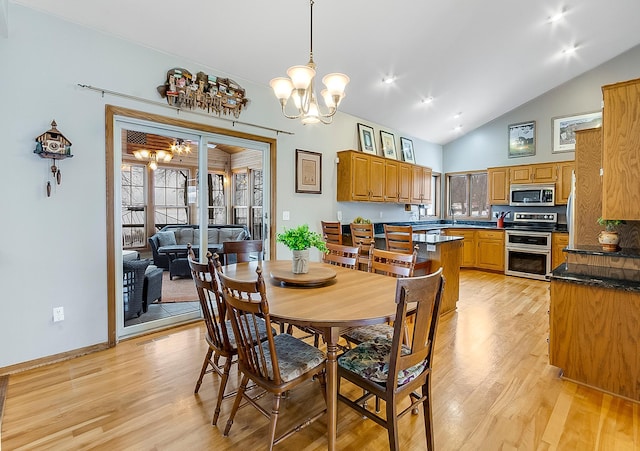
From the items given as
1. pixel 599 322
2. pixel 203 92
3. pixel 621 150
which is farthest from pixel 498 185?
pixel 203 92

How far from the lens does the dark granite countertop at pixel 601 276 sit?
84.2 inches

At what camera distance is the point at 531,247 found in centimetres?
574

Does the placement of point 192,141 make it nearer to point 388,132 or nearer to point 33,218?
point 33,218

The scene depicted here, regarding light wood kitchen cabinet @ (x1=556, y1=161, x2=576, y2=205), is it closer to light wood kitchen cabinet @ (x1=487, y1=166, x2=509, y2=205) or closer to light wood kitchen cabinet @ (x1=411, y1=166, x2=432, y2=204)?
light wood kitchen cabinet @ (x1=487, y1=166, x2=509, y2=205)

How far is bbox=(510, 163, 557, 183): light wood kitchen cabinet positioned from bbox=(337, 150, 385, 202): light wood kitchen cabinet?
305 cm

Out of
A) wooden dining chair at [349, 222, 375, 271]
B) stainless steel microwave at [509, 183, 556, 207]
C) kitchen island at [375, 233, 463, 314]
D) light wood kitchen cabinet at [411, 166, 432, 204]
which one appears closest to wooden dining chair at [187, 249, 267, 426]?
kitchen island at [375, 233, 463, 314]

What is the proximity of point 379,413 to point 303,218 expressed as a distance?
298 cm

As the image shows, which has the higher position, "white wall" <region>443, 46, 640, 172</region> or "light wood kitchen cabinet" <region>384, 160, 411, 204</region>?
"white wall" <region>443, 46, 640, 172</region>

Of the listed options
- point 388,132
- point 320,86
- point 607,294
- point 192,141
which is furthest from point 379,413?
point 388,132

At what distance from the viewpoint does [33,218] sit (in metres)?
2.53

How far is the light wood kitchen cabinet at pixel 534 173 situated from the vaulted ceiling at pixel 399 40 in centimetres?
136

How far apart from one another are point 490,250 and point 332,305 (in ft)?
18.6

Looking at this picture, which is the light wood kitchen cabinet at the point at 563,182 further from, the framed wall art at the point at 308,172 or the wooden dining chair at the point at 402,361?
the wooden dining chair at the point at 402,361

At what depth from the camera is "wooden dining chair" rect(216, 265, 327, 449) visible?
57.6 inches
